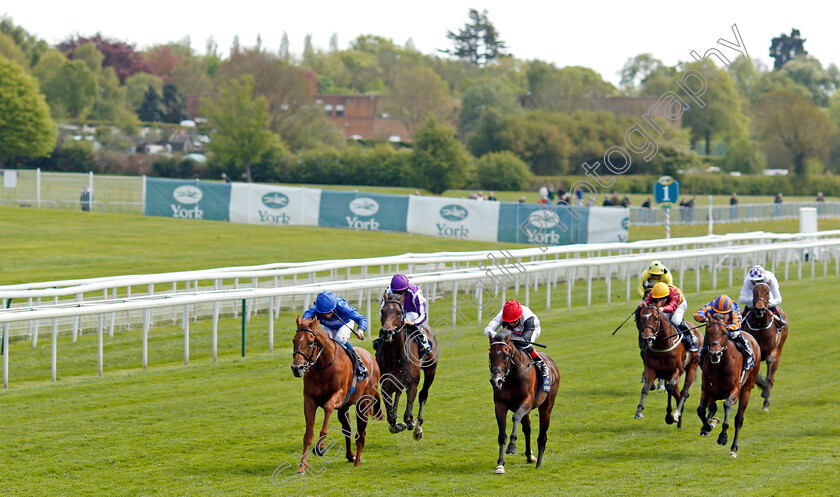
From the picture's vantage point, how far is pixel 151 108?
81.6 metres

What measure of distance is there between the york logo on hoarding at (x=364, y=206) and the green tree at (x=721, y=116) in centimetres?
2739

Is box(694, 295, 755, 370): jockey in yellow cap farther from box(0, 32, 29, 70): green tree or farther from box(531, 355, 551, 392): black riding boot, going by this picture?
A: box(0, 32, 29, 70): green tree

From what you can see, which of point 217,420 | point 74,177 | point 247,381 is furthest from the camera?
point 74,177

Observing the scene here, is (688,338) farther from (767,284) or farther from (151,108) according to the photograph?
(151,108)

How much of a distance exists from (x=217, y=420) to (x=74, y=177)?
25.2m

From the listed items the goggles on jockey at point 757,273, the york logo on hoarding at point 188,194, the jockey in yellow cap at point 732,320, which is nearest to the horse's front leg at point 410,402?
the jockey in yellow cap at point 732,320

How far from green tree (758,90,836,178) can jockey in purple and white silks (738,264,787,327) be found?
136 ft

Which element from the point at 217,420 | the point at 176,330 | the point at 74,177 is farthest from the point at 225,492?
the point at 74,177

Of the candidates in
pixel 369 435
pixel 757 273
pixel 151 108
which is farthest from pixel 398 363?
pixel 151 108

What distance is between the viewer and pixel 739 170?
183 ft

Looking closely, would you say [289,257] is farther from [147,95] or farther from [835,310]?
[147,95]

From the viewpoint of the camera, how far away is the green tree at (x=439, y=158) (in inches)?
1752

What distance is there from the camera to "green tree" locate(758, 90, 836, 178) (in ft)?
161

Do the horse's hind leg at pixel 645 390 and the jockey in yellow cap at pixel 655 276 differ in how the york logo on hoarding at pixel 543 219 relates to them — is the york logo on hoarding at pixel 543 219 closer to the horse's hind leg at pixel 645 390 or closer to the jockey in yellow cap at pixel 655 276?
the jockey in yellow cap at pixel 655 276
